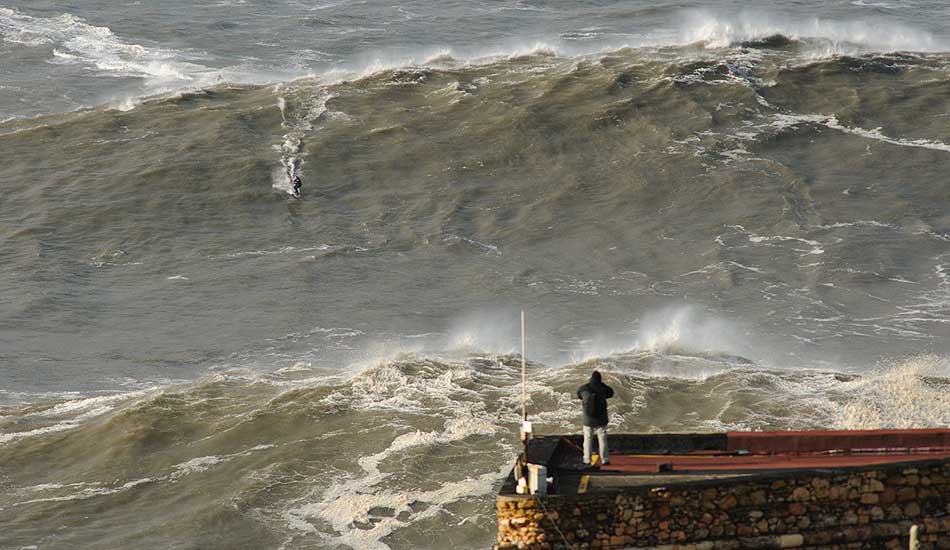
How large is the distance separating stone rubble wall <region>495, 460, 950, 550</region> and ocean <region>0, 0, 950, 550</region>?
4.83m

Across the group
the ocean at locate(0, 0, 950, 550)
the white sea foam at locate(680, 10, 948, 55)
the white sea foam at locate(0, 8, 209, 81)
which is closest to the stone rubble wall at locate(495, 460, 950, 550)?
the ocean at locate(0, 0, 950, 550)

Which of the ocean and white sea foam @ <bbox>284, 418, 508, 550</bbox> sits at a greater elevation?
the ocean

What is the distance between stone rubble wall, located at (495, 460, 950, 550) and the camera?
11898 millimetres

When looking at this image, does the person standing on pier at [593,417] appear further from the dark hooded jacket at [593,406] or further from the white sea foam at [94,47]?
the white sea foam at [94,47]

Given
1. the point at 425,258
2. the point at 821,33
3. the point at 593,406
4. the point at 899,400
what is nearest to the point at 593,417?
the point at 593,406

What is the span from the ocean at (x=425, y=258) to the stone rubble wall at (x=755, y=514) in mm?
4826

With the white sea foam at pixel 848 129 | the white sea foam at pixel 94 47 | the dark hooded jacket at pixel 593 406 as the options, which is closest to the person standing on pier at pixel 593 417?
the dark hooded jacket at pixel 593 406

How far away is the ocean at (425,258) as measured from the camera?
19469 millimetres

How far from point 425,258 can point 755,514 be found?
17.7 metres

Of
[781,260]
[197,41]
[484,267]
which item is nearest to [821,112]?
[781,260]

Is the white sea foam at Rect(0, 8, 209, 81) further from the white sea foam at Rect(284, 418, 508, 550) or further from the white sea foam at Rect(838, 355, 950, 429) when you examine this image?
the white sea foam at Rect(284, 418, 508, 550)

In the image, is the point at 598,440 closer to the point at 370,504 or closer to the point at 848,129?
the point at 370,504

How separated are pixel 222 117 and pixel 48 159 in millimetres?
4969

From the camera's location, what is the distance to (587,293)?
88.8 feet
